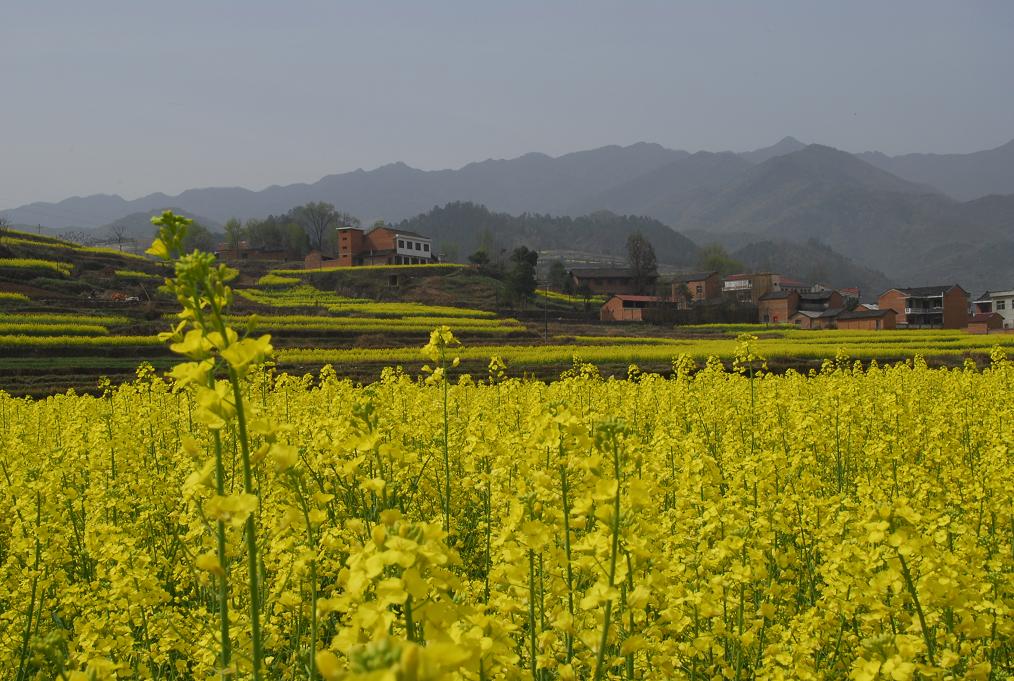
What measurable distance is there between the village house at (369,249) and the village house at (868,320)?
169 feet

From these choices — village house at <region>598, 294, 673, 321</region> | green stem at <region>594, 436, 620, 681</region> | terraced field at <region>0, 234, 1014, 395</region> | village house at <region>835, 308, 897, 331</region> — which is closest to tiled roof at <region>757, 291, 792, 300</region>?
village house at <region>835, 308, 897, 331</region>

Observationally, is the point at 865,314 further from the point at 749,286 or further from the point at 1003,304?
the point at 749,286

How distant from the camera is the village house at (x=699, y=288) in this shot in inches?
3432

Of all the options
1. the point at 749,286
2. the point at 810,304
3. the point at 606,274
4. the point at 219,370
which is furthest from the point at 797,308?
the point at 219,370

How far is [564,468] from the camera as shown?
9.67 feet

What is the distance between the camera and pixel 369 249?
87250mm

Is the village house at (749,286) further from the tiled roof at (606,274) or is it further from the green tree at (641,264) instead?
the tiled roof at (606,274)

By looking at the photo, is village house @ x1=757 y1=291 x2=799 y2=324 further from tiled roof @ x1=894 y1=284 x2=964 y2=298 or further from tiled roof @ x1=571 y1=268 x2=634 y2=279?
tiled roof @ x1=571 y1=268 x2=634 y2=279

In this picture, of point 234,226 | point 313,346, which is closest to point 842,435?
point 313,346

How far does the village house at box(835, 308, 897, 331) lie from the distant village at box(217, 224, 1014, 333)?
0.08 m

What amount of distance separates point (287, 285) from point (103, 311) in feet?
93.8

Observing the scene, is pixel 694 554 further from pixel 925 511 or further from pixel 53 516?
pixel 53 516

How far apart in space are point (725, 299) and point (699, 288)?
367 centimetres

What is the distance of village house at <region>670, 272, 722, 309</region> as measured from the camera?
286 ft
